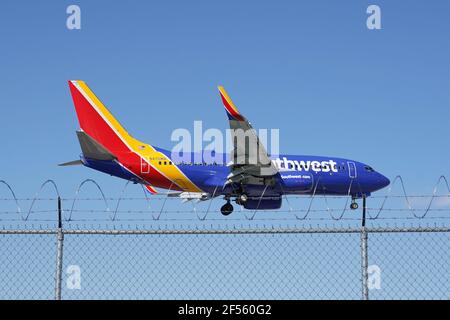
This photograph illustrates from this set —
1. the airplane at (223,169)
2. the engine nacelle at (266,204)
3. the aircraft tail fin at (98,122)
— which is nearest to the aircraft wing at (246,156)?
the airplane at (223,169)

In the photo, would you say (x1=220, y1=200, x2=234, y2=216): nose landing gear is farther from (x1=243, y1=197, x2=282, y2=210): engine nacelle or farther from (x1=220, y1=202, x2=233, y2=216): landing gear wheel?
(x1=243, y1=197, x2=282, y2=210): engine nacelle

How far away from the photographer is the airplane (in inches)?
Answer: 1896

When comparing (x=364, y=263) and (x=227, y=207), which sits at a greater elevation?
(x=364, y=263)

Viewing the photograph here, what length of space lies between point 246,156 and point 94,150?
9964mm

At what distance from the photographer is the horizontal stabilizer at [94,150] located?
4656cm

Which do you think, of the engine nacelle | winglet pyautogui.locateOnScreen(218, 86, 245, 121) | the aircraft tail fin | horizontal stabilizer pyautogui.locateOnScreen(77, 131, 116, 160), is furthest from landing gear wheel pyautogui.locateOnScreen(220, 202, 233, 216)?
winglet pyautogui.locateOnScreen(218, 86, 245, 121)

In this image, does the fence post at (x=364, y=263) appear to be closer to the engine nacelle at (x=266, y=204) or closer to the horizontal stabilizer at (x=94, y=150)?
the horizontal stabilizer at (x=94, y=150)

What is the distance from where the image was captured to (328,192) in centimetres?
5147

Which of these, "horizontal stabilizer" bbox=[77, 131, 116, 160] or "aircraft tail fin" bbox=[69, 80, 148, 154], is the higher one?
"aircraft tail fin" bbox=[69, 80, 148, 154]

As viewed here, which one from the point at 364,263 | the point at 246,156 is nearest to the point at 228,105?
the point at 246,156

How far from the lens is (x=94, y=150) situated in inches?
1869

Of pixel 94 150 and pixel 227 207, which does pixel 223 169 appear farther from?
pixel 94 150
